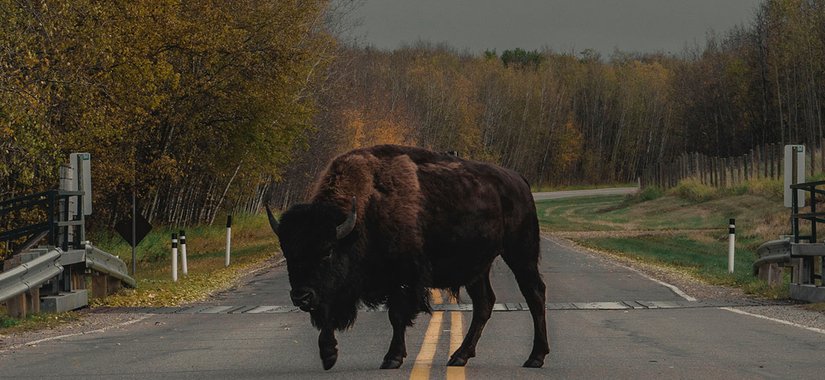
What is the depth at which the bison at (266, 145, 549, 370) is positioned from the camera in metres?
8.41

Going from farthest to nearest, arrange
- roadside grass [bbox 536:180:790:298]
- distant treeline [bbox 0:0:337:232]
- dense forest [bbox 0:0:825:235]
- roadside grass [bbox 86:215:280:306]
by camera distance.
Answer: roadside grass [bbox 536:180:790:298] < dense forest [bbox 0:0:825:235] < distant treeline [bbox 0:0:337:232] < roadside grass [bbox 86:215:280:306]

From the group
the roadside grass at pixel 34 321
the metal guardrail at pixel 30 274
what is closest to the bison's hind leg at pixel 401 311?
the roadside grass at pixel 34 321

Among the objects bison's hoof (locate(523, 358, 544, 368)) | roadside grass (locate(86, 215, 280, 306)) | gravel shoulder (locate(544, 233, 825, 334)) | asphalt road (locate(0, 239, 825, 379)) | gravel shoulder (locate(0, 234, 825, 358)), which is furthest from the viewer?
roadside grass (locate(86, 215, 280, 306))

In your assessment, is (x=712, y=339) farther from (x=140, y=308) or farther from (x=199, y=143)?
(x=199, y=143)

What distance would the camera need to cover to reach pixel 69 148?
26.1m

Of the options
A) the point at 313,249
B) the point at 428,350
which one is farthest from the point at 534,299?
the point at 313,249

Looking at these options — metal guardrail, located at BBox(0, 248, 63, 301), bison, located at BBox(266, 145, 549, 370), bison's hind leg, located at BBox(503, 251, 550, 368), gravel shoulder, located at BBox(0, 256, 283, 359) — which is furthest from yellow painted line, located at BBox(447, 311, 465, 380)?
metal guardrail, located at BBox(0, 248, 63, 301)

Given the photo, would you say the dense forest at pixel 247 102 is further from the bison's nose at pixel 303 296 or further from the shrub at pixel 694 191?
the shrub at pixel 694 191

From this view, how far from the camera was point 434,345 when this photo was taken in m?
10.9

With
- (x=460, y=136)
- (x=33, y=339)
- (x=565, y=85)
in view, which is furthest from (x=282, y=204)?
(x=565, y=85)

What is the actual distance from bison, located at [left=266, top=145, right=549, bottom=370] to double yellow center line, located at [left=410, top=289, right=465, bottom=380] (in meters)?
0.24

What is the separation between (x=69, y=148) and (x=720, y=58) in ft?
233

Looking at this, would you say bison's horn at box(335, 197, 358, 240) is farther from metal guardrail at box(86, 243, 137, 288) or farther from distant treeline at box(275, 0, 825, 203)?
distant treeline at box(275, 0, 825, 203)

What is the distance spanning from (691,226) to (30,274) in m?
38.7
